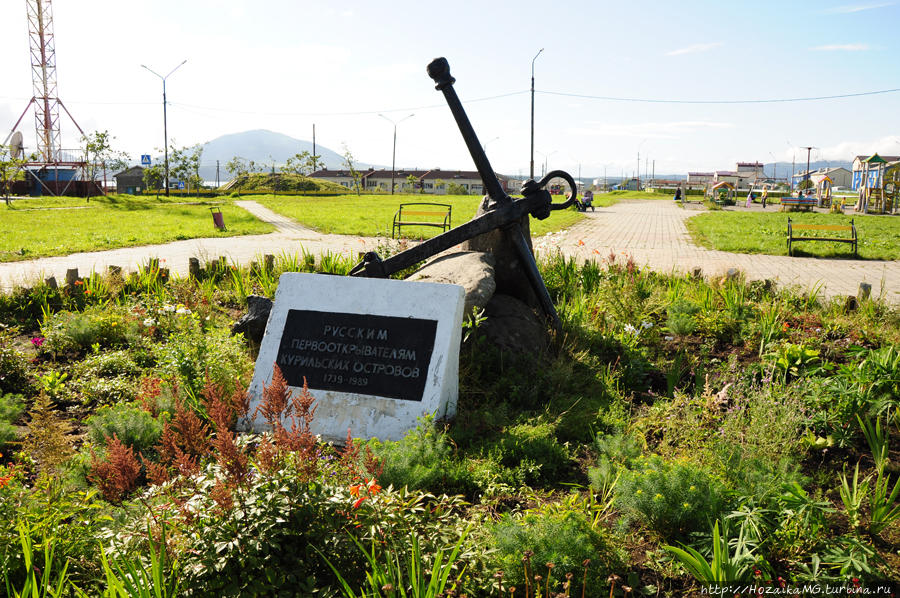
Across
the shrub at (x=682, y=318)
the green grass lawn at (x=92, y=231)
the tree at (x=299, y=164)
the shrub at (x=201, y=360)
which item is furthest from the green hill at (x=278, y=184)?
the shrub at (x=682, y=318)

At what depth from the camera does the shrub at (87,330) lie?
188 inches

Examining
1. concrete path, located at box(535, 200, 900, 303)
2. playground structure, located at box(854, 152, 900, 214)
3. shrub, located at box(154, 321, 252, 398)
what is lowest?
shrub, located at box(154, 321, 252, 398)

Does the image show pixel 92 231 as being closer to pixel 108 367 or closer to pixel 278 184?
Result: pixel 108 367

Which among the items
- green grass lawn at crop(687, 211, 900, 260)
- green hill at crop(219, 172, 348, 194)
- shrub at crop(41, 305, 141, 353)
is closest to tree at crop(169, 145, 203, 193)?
green hill at crop(219, 172, 348, 194)

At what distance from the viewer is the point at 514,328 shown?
14.8ft

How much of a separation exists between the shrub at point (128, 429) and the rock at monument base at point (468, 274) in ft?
6.33

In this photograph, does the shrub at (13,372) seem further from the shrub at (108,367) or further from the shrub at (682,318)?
the shrub at (682,318)

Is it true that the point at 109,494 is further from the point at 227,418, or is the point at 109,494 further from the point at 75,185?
the point at 75,185

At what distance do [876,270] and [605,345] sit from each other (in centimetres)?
771

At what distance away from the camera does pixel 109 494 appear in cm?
215

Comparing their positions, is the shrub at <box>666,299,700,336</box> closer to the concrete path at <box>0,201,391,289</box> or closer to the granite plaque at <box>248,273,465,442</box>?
the granite plaque at <box>248,273,465,442</box>

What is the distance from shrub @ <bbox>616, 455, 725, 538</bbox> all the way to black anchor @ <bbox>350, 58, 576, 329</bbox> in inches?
87.7

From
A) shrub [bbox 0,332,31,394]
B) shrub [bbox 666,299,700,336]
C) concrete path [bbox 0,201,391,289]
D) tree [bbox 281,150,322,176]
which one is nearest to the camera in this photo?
shrub [bbox 0,332,31,394]

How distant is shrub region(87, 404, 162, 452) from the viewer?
310 centimetres
